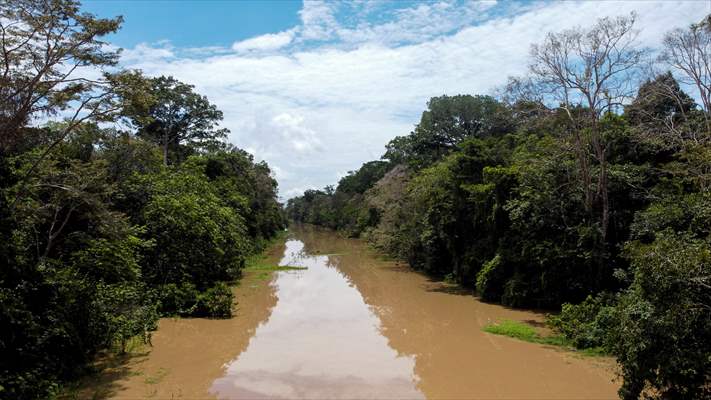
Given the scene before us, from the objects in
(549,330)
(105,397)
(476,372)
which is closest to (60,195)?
(105,397)

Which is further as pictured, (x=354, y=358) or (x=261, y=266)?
(x=261, y=266)

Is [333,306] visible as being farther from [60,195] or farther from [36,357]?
[36,357]

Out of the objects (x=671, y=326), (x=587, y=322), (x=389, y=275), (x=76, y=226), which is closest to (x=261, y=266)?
(x=389, y=275)

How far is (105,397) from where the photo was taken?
930cm

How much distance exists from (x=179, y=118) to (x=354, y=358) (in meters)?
32.5

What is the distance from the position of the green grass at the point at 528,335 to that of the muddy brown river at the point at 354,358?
0.35 meters

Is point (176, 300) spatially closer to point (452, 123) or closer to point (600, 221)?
point (600, 221)

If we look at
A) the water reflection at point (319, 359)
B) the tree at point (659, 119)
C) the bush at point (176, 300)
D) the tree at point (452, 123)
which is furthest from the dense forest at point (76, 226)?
the tree at point (452, 123)

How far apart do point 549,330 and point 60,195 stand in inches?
512

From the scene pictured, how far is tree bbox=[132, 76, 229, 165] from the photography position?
127ft

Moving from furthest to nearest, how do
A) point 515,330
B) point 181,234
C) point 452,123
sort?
point 452,123 → point 181,234 → point 515,330

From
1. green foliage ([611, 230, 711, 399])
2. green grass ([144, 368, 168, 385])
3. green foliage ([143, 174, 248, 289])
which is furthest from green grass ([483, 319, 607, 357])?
green foliage ([143, 174, 248, 289])

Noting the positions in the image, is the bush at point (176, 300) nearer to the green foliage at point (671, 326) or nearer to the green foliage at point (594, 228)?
the green foliage at point (594, 228)

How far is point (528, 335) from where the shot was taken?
14.1 meters
